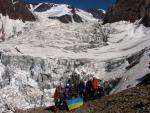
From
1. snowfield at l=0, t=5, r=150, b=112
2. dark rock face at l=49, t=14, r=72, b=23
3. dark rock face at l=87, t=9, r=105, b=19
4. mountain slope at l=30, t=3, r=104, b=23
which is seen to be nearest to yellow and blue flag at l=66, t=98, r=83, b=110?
snowfield at l=0, t=5, r=150, b=112

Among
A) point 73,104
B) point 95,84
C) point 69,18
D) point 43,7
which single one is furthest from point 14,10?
point 73,104

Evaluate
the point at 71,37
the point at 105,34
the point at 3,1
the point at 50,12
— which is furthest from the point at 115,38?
the point at 50,12

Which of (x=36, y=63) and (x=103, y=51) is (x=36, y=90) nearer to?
(x=36, y=63)

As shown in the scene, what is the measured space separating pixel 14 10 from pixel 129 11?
4233 cm

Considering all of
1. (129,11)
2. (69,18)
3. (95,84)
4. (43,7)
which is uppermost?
(43,7)

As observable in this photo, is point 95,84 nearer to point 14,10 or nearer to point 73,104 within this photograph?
point 73,104

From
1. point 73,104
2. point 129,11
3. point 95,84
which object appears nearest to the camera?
point 73,104

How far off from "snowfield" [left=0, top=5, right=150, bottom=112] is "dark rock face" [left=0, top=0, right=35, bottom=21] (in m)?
39.7

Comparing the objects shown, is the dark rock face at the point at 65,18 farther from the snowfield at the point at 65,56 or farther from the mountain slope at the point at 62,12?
the snowfield at the point at 65,56

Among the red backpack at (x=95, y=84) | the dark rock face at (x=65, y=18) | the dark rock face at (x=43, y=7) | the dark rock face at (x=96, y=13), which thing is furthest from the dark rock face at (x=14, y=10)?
the red backpack at (x=95, y=84)

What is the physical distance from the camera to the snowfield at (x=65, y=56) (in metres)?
41.8

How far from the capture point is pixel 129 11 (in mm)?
61000

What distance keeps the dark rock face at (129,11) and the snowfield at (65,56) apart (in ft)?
7.48

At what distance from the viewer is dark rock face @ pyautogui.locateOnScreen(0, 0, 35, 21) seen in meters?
96.4
